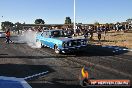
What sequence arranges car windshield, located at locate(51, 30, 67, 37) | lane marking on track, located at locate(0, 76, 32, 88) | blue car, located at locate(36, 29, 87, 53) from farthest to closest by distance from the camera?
car windshield, located at locate(51, 30, 67, 37) < blue car, located at locate(36, 29, 87, 53) < lane marking on track, located at locate(0, 76, 32, 88)

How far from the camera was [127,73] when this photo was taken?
1192 centimetres

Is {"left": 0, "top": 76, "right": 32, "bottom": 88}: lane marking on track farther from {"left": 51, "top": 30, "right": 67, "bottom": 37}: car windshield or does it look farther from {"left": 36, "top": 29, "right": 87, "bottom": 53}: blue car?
{"left": 51, "top": 30, "right": 67, "bottom": 37}: car windshield

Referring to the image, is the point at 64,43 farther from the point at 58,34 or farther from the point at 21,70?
the point at 21,70

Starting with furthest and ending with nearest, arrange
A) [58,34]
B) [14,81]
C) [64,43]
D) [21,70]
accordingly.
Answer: [58,34] < [64,43] < [21,70] < [14,81]

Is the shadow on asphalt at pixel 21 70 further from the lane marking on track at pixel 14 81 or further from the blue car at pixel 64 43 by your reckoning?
the blue car at pixel 64 43

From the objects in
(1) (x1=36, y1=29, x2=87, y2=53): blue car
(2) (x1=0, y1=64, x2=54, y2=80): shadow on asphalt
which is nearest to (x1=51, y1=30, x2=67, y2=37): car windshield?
(1) (x1=36, y1=29, x2=87, y2=53): blue car

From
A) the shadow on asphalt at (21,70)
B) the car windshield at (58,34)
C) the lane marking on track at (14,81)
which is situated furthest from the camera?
the car windshield at (58,34)

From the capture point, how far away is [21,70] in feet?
44.3

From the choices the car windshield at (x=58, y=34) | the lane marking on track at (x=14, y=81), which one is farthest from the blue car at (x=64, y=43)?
the lane marking on track at (x=14, y=81)

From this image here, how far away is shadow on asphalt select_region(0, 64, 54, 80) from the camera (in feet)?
40.8

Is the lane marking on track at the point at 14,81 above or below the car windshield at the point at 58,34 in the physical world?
below

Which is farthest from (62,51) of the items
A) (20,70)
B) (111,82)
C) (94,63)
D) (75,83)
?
(111,82)

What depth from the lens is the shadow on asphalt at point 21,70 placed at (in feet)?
40.8

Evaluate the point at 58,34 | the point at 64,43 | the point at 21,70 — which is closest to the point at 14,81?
the point at 21,70
